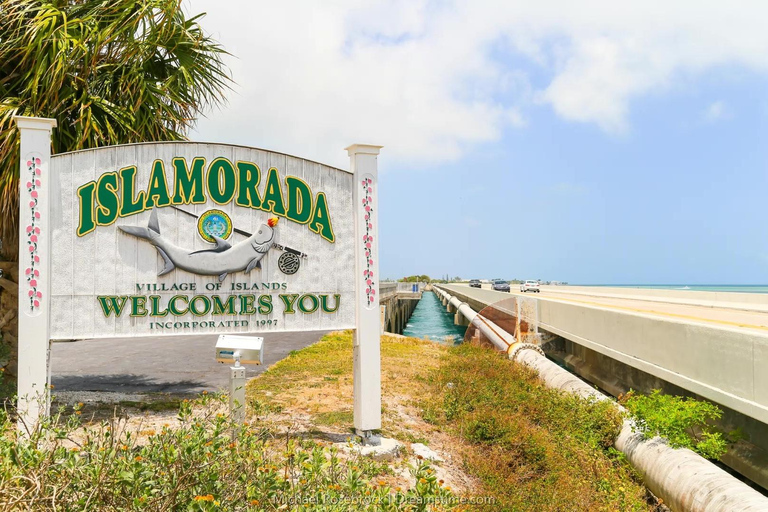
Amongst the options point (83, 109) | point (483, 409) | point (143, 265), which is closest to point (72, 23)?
point (83, 109)

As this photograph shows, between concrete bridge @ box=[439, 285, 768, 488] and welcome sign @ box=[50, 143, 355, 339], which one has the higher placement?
welcome sign @ box=[50, 143, 355, 339]

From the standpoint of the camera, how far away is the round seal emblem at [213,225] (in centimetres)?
835

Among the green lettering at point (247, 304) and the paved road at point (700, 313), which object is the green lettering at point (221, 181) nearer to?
the green lettering at point (247, 304)

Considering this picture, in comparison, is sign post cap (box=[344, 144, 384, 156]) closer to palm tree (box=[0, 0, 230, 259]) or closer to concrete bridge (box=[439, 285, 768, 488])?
palm tree (box=[0, 0, 230, 259])

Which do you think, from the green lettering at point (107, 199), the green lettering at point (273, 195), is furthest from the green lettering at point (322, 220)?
the green lettering at point (107, 199)

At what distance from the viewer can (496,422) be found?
9781mm

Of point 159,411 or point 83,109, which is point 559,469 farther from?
point 83,109

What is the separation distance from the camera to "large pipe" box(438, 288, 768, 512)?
6.65 m

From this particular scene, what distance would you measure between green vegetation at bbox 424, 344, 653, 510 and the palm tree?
808cm

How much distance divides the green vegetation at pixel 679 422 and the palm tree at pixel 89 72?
10.3 m

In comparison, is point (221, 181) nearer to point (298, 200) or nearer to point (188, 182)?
point (188, 182)

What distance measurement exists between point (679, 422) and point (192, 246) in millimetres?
7894

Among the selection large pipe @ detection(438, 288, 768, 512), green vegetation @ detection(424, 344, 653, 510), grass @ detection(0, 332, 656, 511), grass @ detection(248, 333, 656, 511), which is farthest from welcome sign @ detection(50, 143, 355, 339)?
large pipe @ detection(438, 288, 768, 512)

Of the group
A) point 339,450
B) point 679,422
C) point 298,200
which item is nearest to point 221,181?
point 298,200
